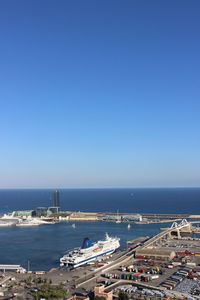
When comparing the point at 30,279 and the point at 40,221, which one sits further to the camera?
the point at 40,221

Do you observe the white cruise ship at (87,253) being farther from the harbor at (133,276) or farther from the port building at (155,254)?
the port building at (155,254)

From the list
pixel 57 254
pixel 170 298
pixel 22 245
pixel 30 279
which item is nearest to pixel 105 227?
pixel 22 245

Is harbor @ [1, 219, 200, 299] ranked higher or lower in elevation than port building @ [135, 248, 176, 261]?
lower

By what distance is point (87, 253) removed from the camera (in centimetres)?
4069

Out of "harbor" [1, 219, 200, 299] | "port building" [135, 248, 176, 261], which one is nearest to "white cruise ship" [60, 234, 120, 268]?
"harbor" [1, 219, 200, 299]

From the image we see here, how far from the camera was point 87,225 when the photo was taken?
237ft

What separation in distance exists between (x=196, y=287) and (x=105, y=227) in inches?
1666

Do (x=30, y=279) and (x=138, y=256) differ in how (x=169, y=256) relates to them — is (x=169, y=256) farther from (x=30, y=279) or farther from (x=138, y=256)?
(x=30, y=279)

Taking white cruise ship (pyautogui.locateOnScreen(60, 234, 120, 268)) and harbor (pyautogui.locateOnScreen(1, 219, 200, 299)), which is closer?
harbor (pyautogui.locateOnScreen(1, 219, 200, 299))

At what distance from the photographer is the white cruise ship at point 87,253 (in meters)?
38.0

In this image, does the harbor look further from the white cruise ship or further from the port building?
the white cruise ship

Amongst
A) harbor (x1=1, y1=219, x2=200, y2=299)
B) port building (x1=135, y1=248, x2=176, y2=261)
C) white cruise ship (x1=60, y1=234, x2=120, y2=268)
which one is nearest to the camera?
harbor (x1=1, y1=219, x2=200, y2=299)

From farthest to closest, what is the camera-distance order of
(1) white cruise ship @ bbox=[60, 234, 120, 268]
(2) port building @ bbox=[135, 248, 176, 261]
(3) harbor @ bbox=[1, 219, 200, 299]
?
(1) white cruise ship @ bbox=[60, 234, 120, 268] → (2) port building @ bbox=[135, 248, 176, 261] → (3) harbor @ bbox=[1, 219, 200, 299]

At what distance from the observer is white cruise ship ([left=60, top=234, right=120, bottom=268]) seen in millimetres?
37969
